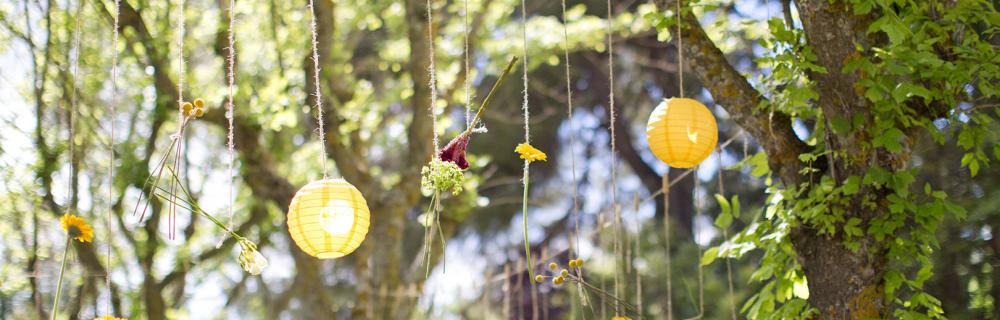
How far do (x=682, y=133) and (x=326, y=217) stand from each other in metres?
0.75

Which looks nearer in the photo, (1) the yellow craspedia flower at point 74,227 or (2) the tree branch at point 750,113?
(1) the yellow craspedia flower at point 74,227

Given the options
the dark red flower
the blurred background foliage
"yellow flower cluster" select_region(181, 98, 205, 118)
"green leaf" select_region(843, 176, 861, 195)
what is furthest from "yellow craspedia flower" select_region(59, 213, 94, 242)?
"green leaf" select_region(843, 176, 861, 195)

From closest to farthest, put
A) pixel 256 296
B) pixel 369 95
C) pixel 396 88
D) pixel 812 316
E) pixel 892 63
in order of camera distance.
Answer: pixel 892 63, pixel 812 316, pixel 369 95, pixel 396 88, pixel 256 296

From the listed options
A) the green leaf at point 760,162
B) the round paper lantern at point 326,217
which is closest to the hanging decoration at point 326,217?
the round paper lantern at point 326,217

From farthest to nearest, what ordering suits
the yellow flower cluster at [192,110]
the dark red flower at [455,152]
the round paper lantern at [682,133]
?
1. the round paper lantern at [682,133]
2. the dark red flower at [455,152]
3. the yellow flower cluster at [192,110]

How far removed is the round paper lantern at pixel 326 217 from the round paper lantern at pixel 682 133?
65cm

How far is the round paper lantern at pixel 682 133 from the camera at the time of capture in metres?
2.18

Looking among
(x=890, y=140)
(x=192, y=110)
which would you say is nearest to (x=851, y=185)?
(x=890, y=140)

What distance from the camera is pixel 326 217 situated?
1.90 m

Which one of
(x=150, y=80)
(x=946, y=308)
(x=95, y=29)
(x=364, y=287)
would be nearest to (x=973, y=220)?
(x=946, y=308)

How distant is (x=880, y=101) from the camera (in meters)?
2.50

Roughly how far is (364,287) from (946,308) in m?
2.36

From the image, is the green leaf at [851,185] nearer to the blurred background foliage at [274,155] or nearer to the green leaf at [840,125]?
the green leaf at [840,125]

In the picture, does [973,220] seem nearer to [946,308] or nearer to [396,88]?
[946,308]
